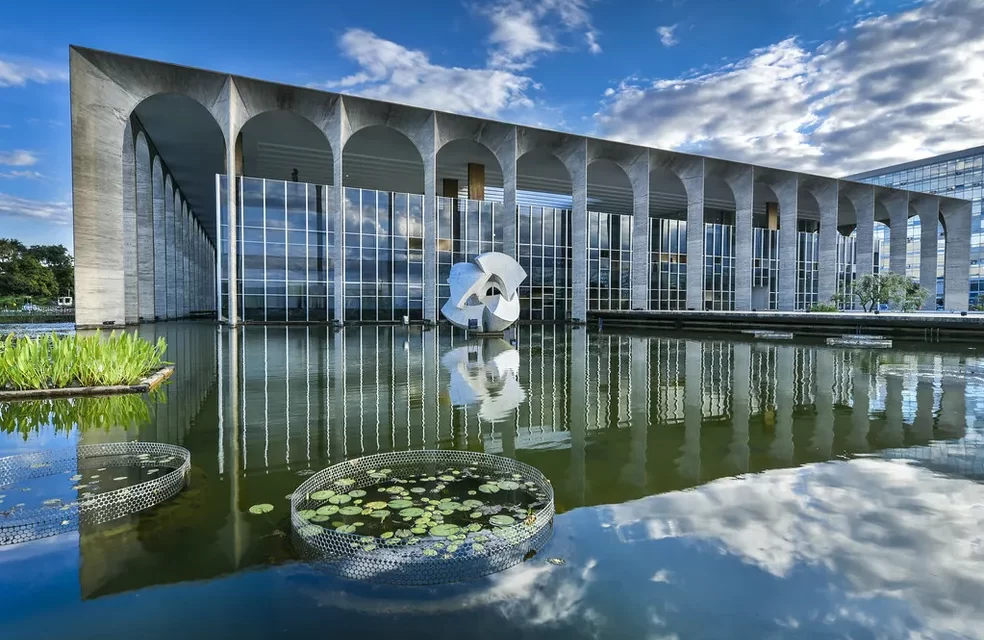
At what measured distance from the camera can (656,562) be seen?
338 centimetres

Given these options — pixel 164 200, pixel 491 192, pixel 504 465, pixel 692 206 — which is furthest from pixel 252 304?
pixel 692 206

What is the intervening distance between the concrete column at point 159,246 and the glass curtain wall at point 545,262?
90.0 feet

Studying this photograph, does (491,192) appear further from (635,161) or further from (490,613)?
(490,613)

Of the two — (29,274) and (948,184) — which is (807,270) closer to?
(948,184)

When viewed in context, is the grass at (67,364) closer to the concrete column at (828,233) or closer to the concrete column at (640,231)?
the concrete column at (640,231)

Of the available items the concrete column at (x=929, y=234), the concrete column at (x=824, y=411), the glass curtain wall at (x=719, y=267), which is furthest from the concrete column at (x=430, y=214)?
the concrete column at (x=929, y=234)

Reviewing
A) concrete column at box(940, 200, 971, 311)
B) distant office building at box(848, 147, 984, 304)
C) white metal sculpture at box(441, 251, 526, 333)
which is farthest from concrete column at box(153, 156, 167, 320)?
concrete column at box(940, 200, 971, 311)

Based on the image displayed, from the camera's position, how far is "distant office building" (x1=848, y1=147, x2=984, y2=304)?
62469 millimetres

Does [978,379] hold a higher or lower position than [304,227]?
lower

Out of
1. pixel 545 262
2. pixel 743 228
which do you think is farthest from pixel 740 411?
pixel 743 228

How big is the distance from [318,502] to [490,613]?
203 centimetres

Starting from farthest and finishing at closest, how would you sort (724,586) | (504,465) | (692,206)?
1. (692,206)
2. (504,465)
3. (724,586)

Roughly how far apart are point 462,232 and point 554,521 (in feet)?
114

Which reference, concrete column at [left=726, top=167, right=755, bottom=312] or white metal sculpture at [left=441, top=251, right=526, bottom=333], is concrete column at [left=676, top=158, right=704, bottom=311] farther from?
white metal sculpture at [left=441, top=251, right=526, bottom=333]
